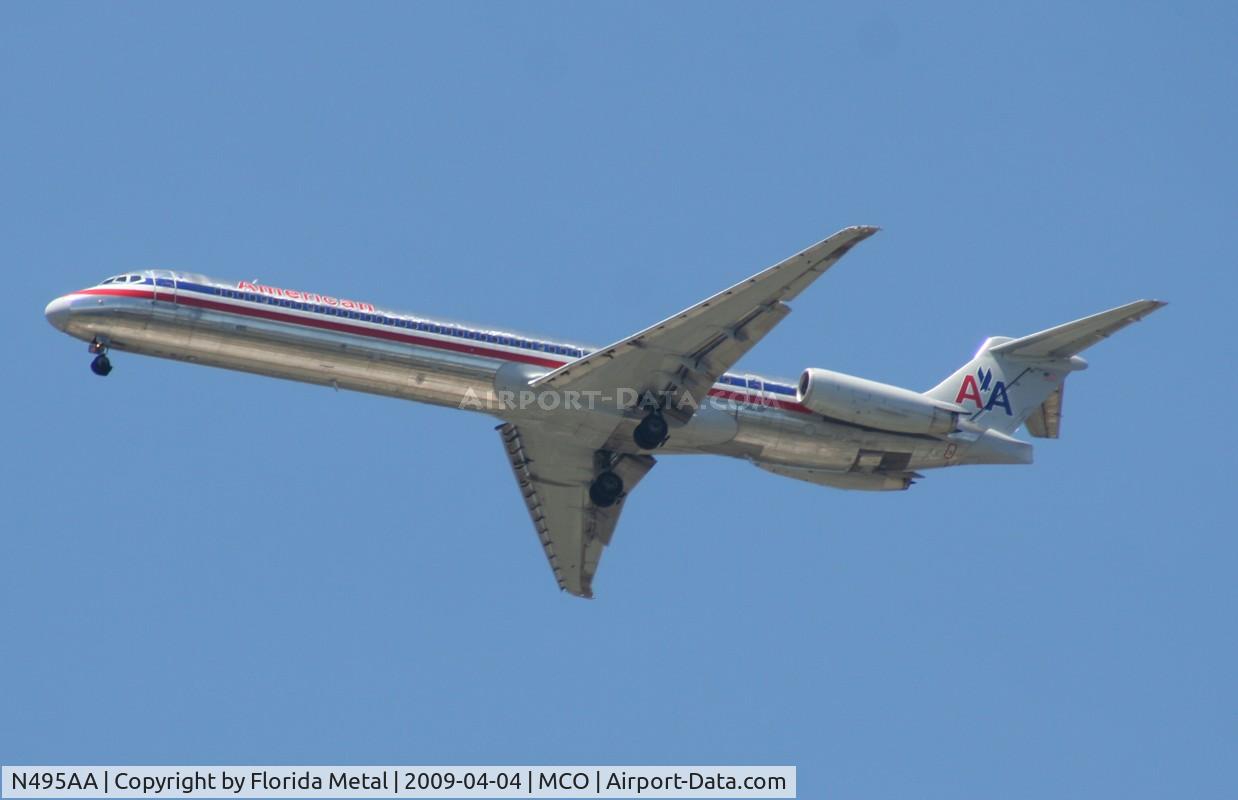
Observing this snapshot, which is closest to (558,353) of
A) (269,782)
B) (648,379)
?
(648,379)

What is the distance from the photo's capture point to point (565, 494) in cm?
3753

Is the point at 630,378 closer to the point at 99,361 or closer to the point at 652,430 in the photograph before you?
the point at 652,430

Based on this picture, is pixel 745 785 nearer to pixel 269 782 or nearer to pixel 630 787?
pixel 630 787

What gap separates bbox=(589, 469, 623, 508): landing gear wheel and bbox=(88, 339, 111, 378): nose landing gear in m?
10.2

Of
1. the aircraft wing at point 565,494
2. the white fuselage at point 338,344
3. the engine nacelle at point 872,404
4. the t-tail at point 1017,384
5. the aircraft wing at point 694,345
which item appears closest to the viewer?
the aircraft wing at point 694,345

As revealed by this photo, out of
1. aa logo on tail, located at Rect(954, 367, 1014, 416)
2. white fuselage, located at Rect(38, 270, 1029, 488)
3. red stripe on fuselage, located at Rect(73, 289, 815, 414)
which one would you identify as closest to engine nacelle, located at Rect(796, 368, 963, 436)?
white fuselage, located at Rect(38, 270, 1029, 488)

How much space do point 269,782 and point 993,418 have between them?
16928 millimetres

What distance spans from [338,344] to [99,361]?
416cm

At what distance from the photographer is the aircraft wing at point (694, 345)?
30875 mm

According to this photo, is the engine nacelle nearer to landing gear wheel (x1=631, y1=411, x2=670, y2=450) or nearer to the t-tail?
the t-tail

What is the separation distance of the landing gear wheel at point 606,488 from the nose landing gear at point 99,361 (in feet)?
33.5

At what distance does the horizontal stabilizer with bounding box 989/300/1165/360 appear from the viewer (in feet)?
109

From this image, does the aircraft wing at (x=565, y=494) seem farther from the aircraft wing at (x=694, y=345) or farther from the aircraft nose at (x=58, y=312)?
the aircraft nose at (x=58, y=312)

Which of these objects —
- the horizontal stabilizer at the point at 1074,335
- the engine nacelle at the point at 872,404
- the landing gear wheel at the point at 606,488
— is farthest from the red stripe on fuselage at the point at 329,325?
the horizontal stabilizer at the point at 1074,335
